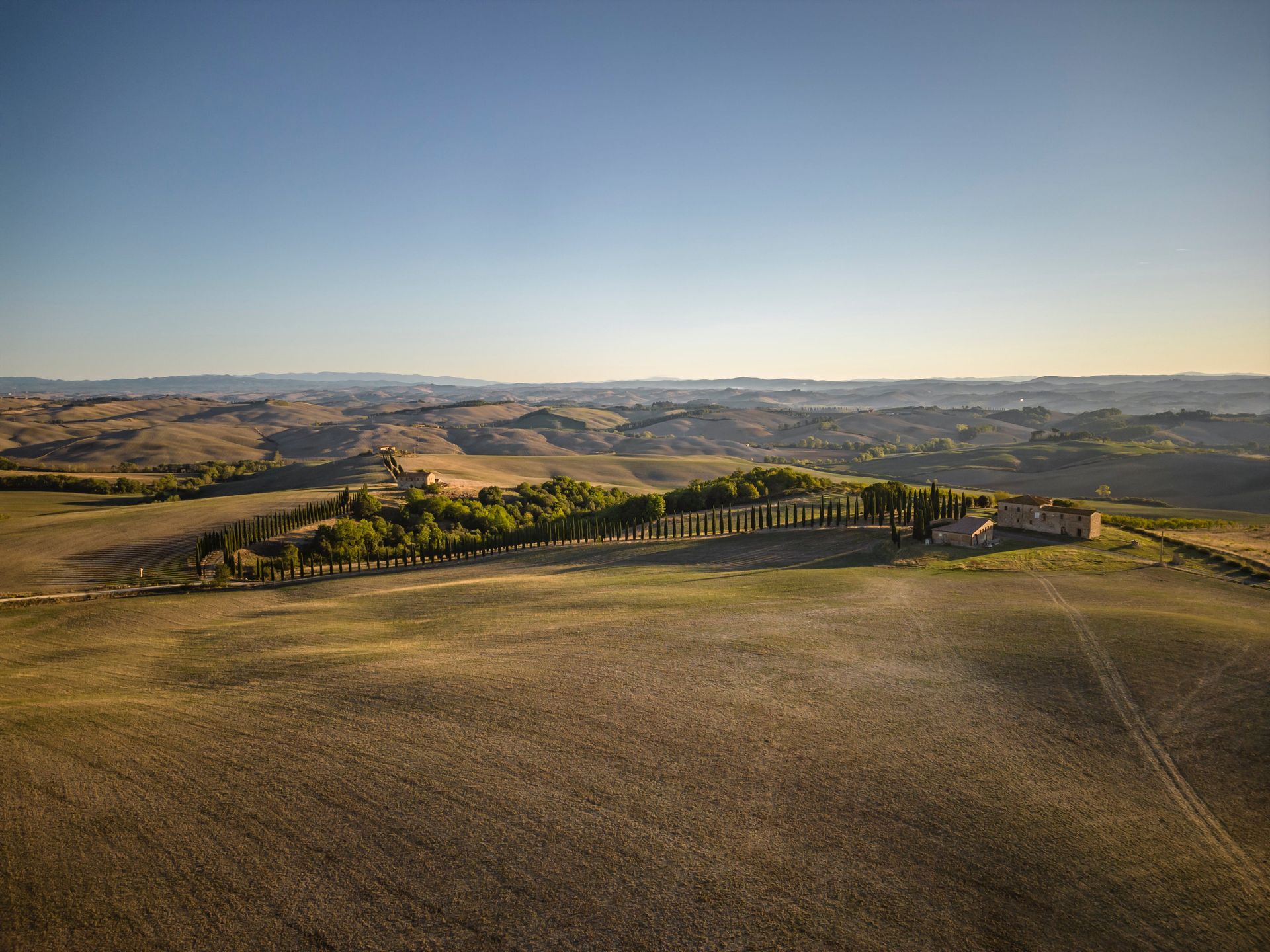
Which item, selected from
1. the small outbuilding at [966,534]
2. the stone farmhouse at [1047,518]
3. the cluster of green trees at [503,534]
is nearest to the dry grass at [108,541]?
the cluster of green trees at [503,534]

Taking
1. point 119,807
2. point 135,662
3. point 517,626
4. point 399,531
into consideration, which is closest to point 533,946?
point 119,807

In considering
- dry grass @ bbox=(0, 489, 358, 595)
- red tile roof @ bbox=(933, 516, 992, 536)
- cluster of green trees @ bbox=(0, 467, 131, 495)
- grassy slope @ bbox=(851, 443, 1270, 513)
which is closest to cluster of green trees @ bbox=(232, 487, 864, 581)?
dry grass @ bbox=(0, 489, 358, 595)

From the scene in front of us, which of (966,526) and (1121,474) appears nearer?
(966,526)

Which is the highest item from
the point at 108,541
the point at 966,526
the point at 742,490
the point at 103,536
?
the point at 966,526

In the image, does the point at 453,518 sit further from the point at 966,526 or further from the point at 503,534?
the point at 966,526

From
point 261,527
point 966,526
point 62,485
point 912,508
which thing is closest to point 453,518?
point 261,527

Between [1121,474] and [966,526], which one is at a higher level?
[966,526]
